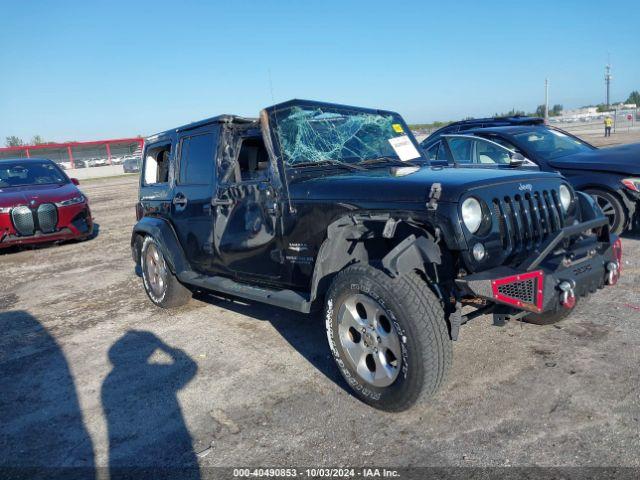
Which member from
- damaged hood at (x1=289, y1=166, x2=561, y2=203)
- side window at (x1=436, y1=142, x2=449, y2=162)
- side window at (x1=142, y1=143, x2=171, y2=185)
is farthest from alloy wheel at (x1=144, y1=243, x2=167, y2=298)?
side window at (x1=436, y1=142, x2=449, y2=162)

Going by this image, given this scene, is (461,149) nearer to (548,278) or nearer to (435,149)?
(435,149)

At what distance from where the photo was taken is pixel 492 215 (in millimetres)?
3199

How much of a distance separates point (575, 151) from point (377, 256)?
5200 mm

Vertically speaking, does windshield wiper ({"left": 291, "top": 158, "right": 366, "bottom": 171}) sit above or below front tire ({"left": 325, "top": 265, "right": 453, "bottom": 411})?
above

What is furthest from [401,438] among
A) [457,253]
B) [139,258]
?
[139,258]

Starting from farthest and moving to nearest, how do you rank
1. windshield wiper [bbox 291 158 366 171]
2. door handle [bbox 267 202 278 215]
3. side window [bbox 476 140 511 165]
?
side window [bbox 476 140 511 165] → windshield wiper [bbox 291 158 366 171] → door handle [bbox 267 202 278 215]

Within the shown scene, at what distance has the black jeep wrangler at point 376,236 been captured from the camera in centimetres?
304

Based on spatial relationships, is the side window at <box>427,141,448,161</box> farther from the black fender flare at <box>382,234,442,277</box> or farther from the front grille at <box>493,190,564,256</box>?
the black fender flare at <box>382,234,442,277</box>

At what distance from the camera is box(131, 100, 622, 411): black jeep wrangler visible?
9.99ft

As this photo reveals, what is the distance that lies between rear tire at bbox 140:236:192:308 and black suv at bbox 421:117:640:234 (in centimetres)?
369

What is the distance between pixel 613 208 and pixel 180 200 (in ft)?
17.7

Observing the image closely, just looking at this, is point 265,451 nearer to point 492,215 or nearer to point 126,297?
point 492,215

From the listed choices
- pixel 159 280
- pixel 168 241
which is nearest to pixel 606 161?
pixel 168 241

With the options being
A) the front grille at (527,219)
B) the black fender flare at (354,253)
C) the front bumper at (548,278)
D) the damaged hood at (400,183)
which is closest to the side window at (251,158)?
the damaged hood at (400,183)
